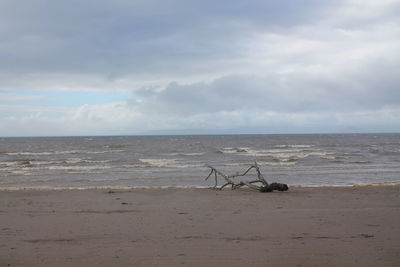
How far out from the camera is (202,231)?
7438mm

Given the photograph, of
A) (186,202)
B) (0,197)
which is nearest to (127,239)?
(186,202)

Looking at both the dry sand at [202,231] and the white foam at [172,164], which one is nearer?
the dry sand at [202,231]

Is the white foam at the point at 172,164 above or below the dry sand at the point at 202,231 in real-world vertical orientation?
below

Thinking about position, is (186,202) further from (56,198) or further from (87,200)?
(56,198)

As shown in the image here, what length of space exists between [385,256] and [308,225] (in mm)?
2005

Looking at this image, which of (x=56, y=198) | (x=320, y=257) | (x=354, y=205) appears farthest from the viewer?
(x=56, y=198)

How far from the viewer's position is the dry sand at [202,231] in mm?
5836

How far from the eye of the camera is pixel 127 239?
22.5 ft

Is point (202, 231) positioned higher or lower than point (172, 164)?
higher

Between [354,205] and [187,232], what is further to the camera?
[354,205]

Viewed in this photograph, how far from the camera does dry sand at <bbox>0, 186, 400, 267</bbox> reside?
5.84m

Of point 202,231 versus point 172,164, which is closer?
point 202,231

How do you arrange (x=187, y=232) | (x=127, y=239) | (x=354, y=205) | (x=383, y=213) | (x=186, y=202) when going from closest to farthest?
(x=127, y=239)
(x=187, y=232)
(x=383, y=213)
(x=354, y=205)
(x=186, y=202)

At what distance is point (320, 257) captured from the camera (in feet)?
19.1
